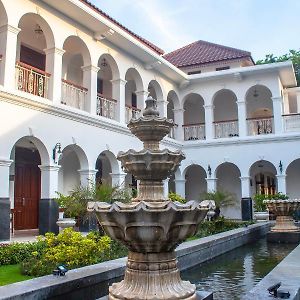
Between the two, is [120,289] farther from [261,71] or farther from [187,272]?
[261,71]

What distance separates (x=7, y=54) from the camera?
11531mm

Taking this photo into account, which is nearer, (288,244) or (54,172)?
(288,244)

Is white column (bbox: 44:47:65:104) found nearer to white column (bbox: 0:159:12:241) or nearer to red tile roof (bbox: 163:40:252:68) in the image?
white column (bbox: 0:159:12:241)

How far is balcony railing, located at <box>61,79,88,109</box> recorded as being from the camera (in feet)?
46.6

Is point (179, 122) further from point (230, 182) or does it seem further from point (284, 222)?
point (284, 222)

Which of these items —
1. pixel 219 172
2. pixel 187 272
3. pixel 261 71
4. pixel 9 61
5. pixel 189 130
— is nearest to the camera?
pixel 187 272

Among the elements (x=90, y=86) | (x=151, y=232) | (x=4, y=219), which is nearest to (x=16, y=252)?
(x=4, y=219)

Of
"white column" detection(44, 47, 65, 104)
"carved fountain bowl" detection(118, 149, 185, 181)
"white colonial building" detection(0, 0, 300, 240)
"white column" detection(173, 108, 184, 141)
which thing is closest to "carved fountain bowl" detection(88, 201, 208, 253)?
"carved fountain bowl" detection(118, 149, 185, 181)

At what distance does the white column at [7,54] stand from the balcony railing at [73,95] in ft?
8.10

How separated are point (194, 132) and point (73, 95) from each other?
8.78 metres

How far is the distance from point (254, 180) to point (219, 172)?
1914mm

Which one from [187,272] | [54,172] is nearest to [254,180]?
[54,172]

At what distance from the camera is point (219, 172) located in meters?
23.3

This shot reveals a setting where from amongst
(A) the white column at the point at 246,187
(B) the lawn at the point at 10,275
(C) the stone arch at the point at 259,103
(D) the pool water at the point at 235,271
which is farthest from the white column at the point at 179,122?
(B) the lawn at the point at 10,275
